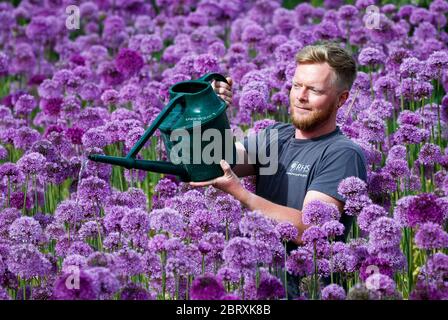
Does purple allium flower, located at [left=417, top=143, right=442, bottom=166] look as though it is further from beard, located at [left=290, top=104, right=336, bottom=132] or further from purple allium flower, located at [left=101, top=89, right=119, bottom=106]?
purple allium flower, located at [left=101, top=89, right=119, bottom=106]

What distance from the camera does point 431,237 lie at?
329 cm

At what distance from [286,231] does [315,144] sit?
78 cm

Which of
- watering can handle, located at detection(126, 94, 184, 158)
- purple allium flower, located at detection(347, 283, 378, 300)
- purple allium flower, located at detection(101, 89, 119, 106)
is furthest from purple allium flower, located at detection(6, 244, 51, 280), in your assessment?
purple allium flower, located at detection(101, 89, 119, 106)

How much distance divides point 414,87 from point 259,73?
990 millimetres

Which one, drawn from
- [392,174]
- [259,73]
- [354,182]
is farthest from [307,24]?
[354,182]

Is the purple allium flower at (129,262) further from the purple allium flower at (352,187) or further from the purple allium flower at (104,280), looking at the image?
the purple allium flower at (352,187)

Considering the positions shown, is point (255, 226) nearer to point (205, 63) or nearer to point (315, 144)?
point (315, 144)

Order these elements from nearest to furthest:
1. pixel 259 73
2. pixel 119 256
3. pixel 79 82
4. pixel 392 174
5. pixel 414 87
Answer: pixel 119 256 < pixel 392 174 < pixel 414 87 < pixel 259 73 < pixel 79 82

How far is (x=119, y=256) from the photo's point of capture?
3.35m

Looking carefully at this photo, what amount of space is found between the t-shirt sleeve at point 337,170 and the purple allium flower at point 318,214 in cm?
31

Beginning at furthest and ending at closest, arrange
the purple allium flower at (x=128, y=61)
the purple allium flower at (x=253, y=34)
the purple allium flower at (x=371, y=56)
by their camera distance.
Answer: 1. the purple allium flower at (x=253, y=34)
2. the purple allium flower at (x=128, y=61)
3. the purple allium flower at (x=371, y=56)

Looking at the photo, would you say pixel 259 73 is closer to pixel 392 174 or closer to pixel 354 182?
pixel 392 174

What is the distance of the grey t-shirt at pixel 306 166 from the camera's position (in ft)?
13.3

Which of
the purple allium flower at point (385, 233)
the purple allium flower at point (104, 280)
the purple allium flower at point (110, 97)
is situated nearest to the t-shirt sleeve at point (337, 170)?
the purple allium flower at point (385, 233)
